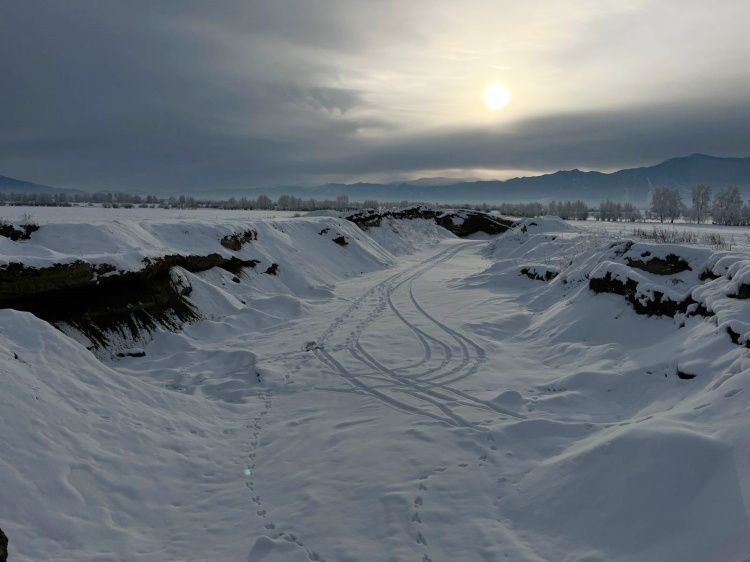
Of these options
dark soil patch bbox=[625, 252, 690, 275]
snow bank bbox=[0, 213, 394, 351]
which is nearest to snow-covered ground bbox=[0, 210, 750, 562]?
dark soil patch bbox=[625, 252, 690, 275]

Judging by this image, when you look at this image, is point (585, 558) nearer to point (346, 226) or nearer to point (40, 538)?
point (40, 538)

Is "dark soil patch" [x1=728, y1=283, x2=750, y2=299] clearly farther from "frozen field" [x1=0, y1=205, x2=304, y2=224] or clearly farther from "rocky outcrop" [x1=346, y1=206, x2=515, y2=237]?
"rocky outcrop" [x1=346, y1=206, x2=515, y2=237]

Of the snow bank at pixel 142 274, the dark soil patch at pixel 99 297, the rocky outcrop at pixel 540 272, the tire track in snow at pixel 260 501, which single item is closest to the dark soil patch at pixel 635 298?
the rocky outcrop at pixel 540 272

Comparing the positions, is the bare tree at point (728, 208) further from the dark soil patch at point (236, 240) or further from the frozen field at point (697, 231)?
the dark soil patch at point (236, 240)

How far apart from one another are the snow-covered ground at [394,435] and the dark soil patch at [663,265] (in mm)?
154

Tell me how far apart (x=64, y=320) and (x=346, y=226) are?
2501 centimetres

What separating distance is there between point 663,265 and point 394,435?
9.69 metres

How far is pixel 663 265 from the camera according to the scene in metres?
12.3

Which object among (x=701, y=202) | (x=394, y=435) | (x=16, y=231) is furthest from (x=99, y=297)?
(x=701, y=202)

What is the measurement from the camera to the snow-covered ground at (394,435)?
4.71 metres

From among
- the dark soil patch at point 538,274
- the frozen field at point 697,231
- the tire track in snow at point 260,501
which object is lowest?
the tire track in snow at point 260,501

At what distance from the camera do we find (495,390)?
8.85 metres

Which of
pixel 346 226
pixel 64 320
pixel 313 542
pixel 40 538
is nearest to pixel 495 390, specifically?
pixel 313 542

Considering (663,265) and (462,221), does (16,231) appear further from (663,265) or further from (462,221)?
(462,221)
